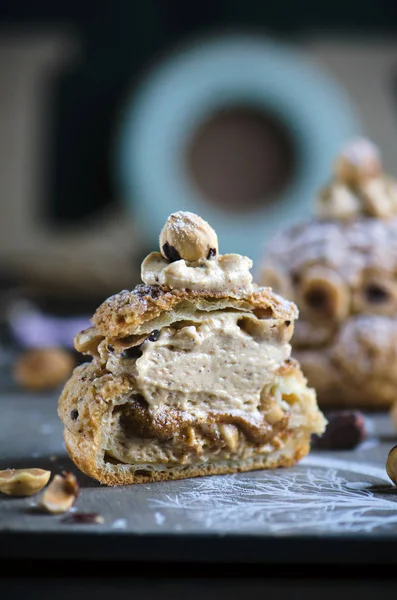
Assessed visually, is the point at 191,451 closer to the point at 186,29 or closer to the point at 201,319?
the point at 201,319

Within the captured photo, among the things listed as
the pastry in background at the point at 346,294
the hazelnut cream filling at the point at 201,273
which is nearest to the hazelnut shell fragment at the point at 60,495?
the hazelnut cream filling at the point at 201,273

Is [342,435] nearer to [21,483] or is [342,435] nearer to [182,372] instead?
[182,372]

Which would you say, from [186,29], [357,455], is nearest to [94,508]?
[357,455]

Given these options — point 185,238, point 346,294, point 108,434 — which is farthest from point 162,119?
point 108,434

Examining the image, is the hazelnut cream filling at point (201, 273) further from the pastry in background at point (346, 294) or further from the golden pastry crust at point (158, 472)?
the pastry in background at point (346, 294)

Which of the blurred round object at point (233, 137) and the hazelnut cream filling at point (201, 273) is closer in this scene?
the hazelnut cream filling at point (201, 273)

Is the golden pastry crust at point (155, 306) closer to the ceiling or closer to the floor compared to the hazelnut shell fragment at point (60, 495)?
closer to the ceiling

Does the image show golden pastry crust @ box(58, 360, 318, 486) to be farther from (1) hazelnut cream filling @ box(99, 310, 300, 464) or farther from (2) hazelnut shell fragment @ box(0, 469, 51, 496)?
(2) hazelnut shell fragment @ box(0, 469, 51, 496)
